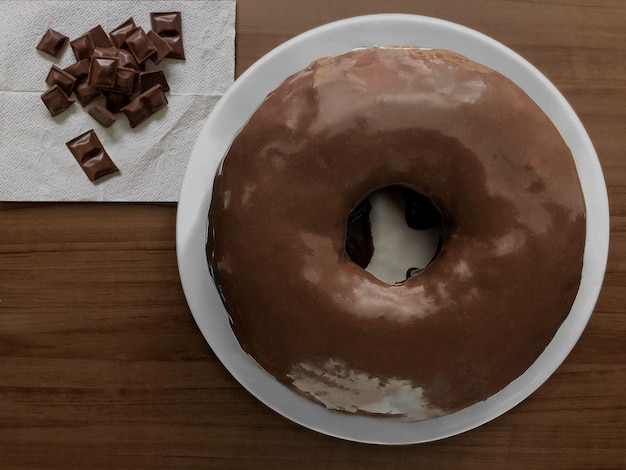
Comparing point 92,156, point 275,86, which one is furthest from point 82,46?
point 275,86

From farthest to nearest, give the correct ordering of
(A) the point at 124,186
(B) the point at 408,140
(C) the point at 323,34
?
(A) the point at 124,186, (C) the point at 323,34, (B) the point at 408,140

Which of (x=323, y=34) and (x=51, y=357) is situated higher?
(x=323, y=34)

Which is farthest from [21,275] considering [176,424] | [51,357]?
[176,424]

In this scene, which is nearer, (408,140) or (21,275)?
(408,140)

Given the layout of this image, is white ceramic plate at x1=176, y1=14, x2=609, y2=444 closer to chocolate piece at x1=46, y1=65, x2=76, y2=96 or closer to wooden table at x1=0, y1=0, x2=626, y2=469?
wooden table at x1=0, y1=0, x2=626, y2=469

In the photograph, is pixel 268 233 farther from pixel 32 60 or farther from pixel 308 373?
pixel 32 60

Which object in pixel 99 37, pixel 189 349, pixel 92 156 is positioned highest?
pixel 99 37

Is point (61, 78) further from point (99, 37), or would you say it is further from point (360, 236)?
point (360, 236)

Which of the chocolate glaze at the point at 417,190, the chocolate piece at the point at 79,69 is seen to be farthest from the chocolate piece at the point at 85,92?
the chocolate glaze at the point at 417,190
